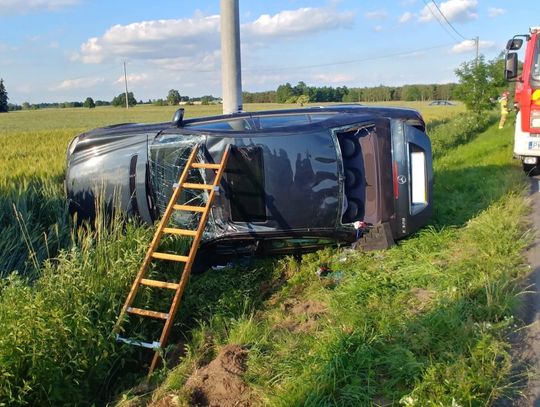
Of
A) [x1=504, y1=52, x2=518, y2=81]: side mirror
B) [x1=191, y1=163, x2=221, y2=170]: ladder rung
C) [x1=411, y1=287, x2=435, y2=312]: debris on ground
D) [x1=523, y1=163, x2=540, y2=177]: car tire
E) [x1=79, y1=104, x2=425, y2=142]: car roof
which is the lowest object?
[x1=411, y1=287, x2=435, y2=312]: debris on ground

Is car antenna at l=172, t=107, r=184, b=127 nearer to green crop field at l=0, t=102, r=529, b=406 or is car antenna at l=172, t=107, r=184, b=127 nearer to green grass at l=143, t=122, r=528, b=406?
green crop field at l=0, t=102, r=529, b=406

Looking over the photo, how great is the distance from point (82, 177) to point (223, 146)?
1808 millimetres

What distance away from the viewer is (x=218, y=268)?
6.05 meters

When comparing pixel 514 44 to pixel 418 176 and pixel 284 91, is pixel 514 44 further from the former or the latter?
pixel 284 91

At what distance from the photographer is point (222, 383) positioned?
3420 millimetres

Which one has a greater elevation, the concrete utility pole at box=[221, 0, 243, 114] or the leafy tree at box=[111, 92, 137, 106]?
the leafy tree at box=[111, 92, 137, 106]

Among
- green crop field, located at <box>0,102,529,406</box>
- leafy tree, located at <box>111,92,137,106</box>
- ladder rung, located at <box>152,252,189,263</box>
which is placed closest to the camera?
green crop field, located at <box>0,102,529,406</box>

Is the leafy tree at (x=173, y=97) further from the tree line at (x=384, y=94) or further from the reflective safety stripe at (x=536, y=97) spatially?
the reflective safety stripe at (x=536, y=97)

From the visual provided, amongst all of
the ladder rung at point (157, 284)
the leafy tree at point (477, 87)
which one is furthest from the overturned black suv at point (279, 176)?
the leafy tree at point (477, 87)

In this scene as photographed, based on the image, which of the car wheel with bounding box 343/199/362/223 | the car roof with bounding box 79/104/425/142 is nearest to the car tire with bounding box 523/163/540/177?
the car roof with bounding box 79/104/425/142

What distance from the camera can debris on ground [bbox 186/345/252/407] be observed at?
328 cm

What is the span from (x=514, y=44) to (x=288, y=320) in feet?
27.2

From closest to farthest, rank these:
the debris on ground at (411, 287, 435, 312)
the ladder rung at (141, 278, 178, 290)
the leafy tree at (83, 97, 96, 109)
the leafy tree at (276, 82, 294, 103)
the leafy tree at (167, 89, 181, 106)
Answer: the debris on ground at (411, 287, 435, 312) < the ladder rung at (141, 278, 178, 290) < the leafy tree at (276, 82, 294, 103) < the leafy tree at (167, 89, 181, 106) < the leafy tree at (83, 97, 96, 109)

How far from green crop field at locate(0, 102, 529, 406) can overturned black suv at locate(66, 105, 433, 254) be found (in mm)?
333
